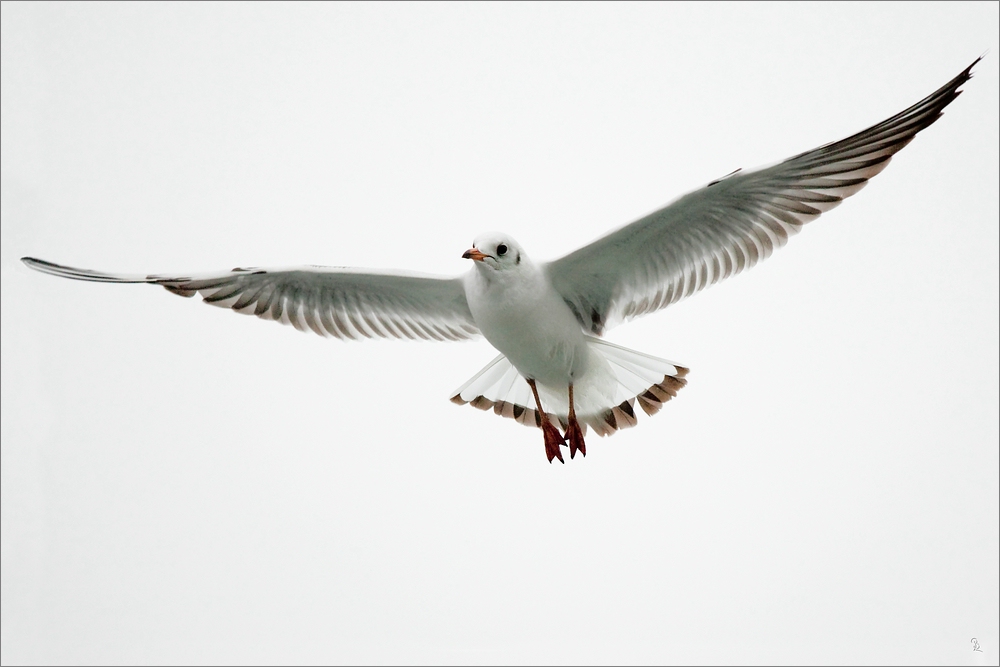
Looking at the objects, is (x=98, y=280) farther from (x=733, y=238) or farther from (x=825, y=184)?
(x=825, y=184)

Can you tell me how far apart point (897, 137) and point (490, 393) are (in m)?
2.09

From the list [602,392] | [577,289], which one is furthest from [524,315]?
[602,392]

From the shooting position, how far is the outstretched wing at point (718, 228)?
3482 millimetres

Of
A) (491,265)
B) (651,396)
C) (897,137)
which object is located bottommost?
(651,396)

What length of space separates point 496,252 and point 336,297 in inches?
43.6

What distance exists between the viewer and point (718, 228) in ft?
12.8

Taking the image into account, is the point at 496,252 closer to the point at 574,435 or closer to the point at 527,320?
the point at 527,320

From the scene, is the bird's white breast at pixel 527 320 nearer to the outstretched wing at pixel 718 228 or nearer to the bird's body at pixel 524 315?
the bird's body at pixel 524 315

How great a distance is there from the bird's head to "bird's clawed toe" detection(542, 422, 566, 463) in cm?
81

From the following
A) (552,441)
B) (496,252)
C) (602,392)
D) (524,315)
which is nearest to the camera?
(496,252)

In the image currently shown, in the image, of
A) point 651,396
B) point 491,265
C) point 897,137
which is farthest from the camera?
point 651,396

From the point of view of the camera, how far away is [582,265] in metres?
4.03

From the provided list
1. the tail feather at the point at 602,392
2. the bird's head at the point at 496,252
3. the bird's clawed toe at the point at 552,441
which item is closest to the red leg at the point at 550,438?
the bird's clawed toe at the point at 552,441

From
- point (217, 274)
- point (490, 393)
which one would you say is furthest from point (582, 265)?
point (217, 274)
